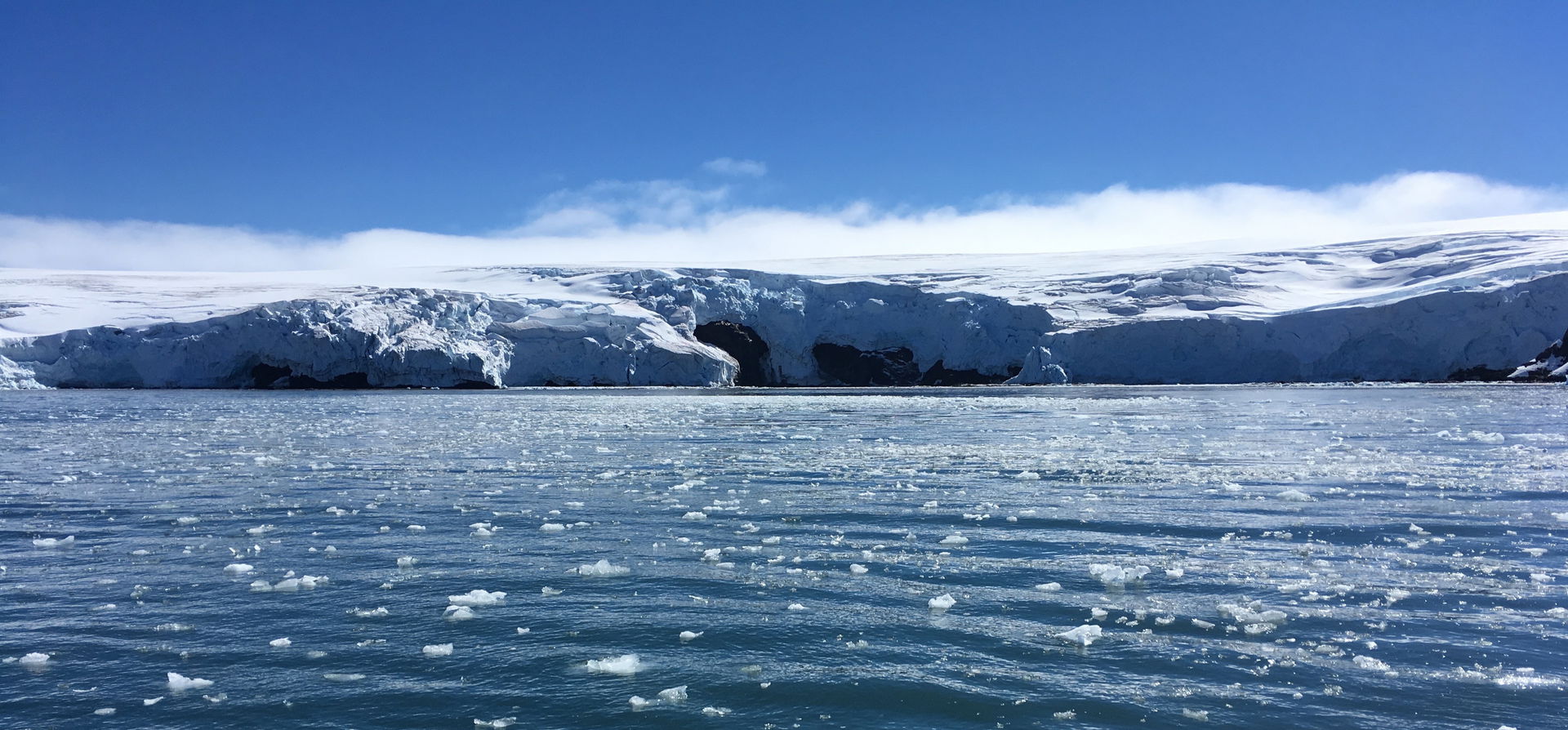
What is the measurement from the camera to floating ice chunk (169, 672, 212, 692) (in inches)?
173

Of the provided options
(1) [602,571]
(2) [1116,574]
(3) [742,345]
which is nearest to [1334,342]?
(3) [742,345]

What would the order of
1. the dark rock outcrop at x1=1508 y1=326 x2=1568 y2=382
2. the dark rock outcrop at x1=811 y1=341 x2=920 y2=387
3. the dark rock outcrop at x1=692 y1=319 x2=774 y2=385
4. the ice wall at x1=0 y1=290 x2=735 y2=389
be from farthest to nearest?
1. the dark rock outcrop at x1=692 y1=319 x2=774 y2=385
2. the dark rock outcrop at x1=811 y1=341 x2=920 y2=387
3. the ice wall at x1=0 y1=290 x2=735 y2=389
4. the dark rock outcrop at x1=1508 y1=326 x2=1568 y2=382

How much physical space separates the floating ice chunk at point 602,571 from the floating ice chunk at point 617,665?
1777 millimetres

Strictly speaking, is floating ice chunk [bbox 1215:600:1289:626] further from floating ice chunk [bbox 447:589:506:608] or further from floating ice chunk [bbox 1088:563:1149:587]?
floating ice chunk [bbox 447:589:506:608]

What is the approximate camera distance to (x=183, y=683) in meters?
4.40

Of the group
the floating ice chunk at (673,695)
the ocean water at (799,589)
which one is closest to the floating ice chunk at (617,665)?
the ocean water at (799,589)

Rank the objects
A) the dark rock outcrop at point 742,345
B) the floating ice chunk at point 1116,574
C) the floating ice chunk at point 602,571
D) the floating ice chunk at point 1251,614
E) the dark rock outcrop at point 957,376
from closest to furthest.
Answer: the floating ice chunk at point 1251,614
the floating ice chunk at point 1116,574
the floating ice chunk at point 602,571
the dark rock outcrop at point 957,376
the dark rock outcrop at point 742,345

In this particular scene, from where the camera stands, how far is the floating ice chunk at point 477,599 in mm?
5767

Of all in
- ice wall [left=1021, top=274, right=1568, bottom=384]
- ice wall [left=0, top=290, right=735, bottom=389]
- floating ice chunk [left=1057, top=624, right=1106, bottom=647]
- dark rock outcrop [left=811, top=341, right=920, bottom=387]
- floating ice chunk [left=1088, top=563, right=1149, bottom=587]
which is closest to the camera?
floating ice chunk [left=1057, top=624, right=1106, bottom=647]

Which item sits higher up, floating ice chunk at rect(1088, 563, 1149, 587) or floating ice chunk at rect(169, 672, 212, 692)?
floating ice chunk at rect(169, 672, 212, 692)

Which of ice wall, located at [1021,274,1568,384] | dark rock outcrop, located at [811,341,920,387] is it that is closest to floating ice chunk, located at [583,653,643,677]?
→ ice wall, located at [1021,274,1568,384]

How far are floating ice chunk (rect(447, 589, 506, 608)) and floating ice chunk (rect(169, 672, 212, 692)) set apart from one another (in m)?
1.50

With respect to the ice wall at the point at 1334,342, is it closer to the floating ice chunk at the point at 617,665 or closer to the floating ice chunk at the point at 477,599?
the floating ice chunk at the point at 477,599

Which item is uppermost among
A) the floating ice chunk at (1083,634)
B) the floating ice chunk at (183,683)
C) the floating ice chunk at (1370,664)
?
the floating ice chunk at (183,683)
